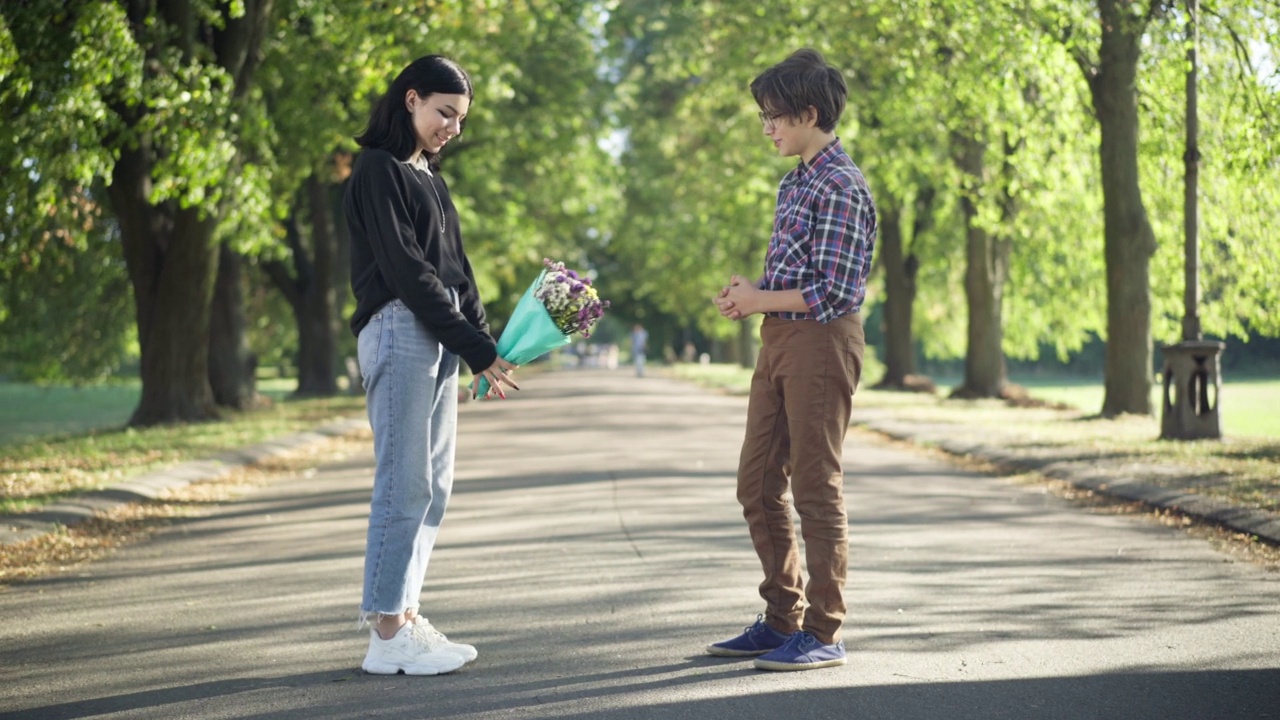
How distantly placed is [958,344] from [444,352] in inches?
1509

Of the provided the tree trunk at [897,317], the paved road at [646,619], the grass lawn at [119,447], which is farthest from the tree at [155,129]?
the tree trunk at [897,317]

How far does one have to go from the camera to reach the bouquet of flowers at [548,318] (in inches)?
220

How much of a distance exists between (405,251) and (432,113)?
1.79 ft

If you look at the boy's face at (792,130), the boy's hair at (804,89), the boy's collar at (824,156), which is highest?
the boy's hair at (804,89)

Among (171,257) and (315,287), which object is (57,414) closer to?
(315,287)

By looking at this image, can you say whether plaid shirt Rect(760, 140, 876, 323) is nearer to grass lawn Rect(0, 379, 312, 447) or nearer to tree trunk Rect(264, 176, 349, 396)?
grass lawn Rect(0, 379, 312, 447)

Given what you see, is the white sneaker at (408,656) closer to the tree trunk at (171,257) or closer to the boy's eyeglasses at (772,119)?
the boy's eyeglasses at (772,119)

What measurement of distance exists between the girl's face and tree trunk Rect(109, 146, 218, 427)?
1446cm

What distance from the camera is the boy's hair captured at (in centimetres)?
532

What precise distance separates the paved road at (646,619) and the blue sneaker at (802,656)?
0.29ft

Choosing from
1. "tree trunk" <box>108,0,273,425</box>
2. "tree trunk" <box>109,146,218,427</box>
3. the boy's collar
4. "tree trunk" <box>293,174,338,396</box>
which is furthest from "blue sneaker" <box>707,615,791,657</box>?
"tree trunk" <box>293,174,338,396</box>

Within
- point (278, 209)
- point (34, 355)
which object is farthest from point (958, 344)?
point (278, 209)

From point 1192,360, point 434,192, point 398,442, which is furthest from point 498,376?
point 1192,360

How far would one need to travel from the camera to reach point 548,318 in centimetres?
561
